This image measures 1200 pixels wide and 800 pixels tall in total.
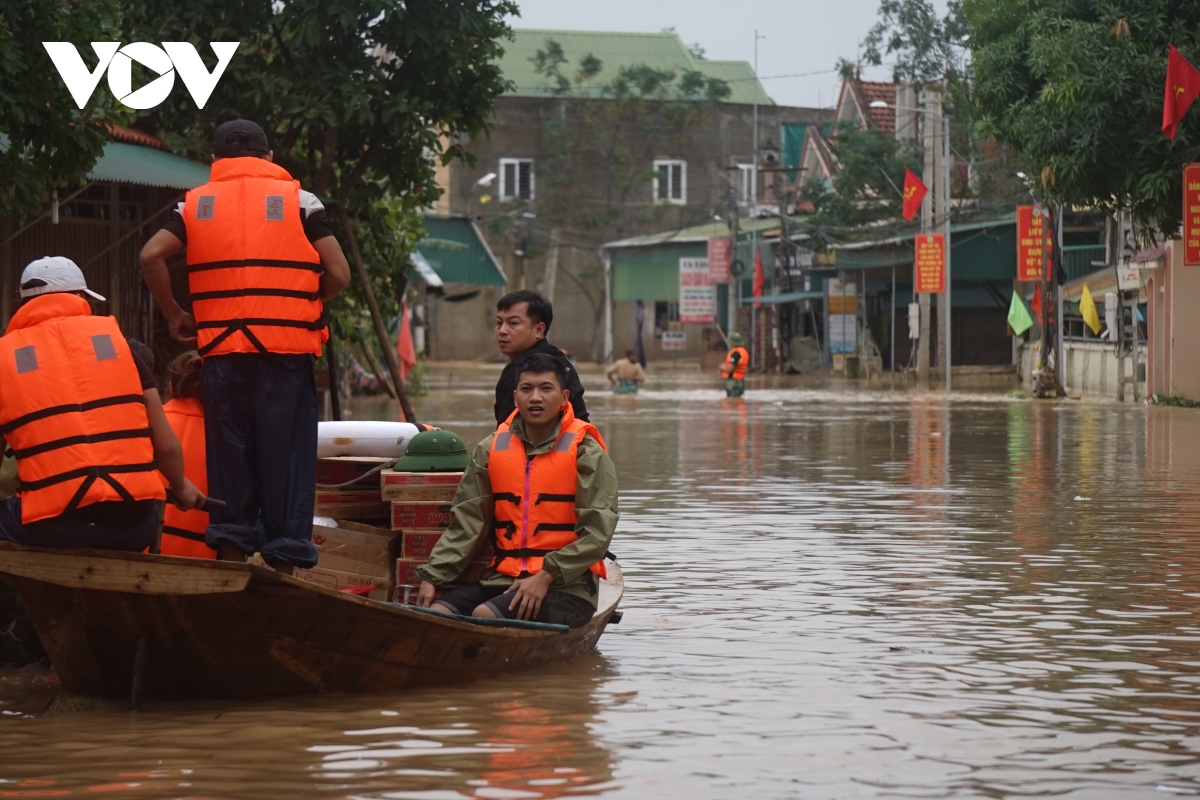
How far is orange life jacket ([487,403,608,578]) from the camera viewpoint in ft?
25.6

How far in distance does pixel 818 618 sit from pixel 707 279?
51.4 m

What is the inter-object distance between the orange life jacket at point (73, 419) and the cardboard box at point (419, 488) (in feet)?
5.66

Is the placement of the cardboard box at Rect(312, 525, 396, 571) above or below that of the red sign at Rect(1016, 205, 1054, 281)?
below

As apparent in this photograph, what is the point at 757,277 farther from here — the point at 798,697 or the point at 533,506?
the point at 798,697

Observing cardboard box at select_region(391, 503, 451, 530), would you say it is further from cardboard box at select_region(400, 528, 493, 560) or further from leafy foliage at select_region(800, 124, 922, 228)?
leafy foliage at select_region(800, 124, 922, 228)

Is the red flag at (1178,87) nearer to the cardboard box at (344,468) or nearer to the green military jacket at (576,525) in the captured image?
the cardboard box at (344,468)

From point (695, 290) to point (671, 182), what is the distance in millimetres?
10119

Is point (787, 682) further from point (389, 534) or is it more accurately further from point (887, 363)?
point (887, 363)

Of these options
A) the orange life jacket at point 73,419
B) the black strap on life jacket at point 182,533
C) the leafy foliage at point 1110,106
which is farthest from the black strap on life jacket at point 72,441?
the leafy foliage at point 1110,106

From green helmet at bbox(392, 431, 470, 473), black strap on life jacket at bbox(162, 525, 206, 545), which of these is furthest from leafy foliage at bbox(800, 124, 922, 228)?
black strap on life jacket at bbox(162, 525, 206, 545)

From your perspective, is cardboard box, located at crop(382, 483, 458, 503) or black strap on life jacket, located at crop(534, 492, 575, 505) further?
cardboard box, located at crop(382, 483, 458, 503)

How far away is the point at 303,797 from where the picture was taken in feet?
18.5

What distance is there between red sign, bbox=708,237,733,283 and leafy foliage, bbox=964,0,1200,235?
105 ft

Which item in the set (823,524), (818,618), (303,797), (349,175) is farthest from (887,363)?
(303,797)
